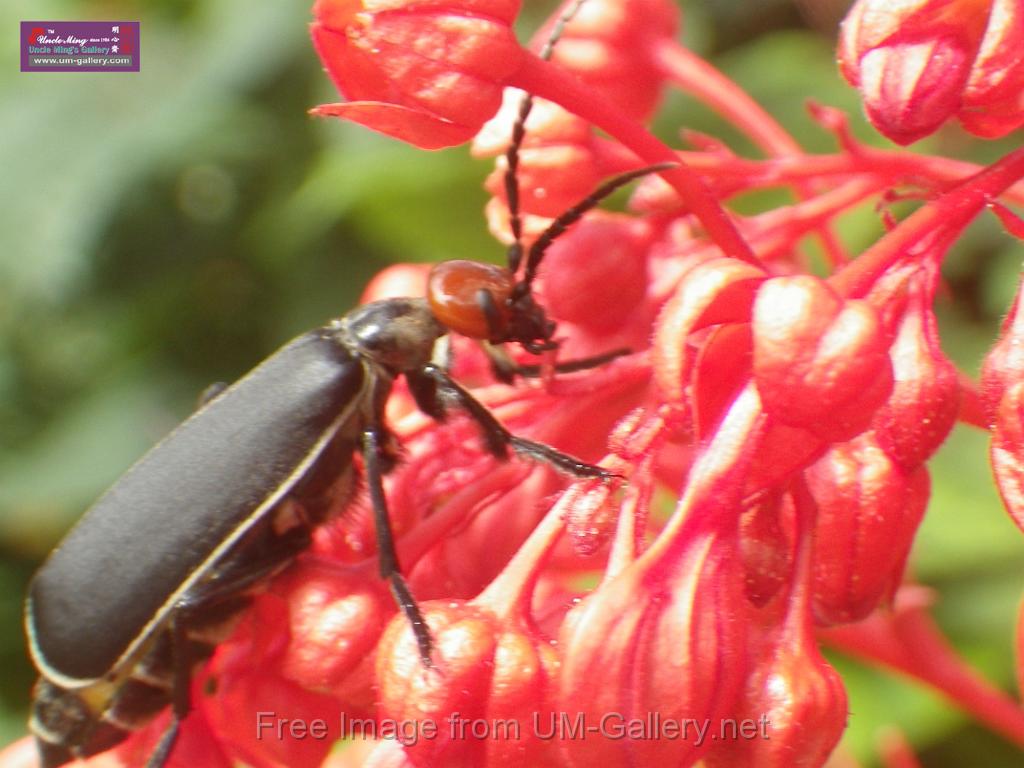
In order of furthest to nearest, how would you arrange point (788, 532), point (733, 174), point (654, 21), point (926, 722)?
point (926, 722)
point (654, 21)
point (733, 174)
point (788, 532)

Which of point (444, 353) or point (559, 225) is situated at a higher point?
point (559, 225)

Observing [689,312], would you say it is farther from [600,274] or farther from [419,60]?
[600,274]

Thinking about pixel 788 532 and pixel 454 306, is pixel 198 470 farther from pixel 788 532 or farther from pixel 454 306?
pixel 788 532

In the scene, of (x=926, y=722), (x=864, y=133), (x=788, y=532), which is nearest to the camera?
(x=788, y=532)

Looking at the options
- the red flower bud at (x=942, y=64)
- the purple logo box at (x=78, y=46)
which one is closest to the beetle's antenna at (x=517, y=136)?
the red flower bud at (x=942, y=64)

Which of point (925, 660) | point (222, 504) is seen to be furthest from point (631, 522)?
point (925, 660)

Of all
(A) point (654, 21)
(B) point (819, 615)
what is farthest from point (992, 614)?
(B) point (819, 615)
